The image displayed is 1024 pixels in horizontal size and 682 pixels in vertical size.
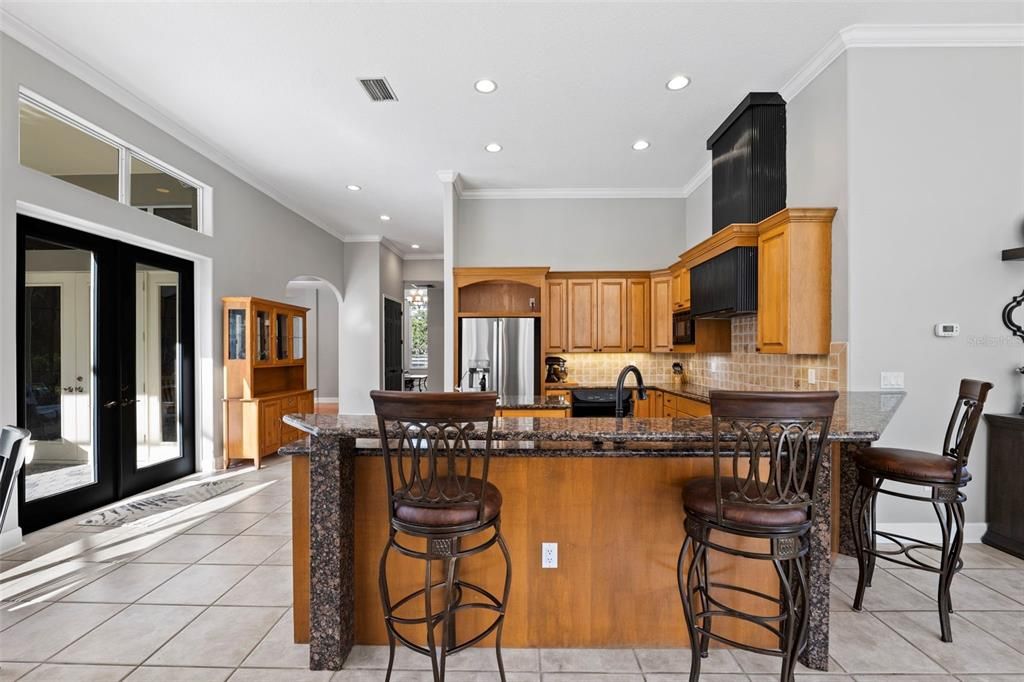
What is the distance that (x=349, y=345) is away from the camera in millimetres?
8586

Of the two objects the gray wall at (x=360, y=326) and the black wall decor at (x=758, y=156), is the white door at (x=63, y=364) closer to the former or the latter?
the gray wall at (x=360, y=326)

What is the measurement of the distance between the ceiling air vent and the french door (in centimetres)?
241

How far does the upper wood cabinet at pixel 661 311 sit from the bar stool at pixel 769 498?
387cm

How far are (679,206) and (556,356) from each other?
2.42 meters

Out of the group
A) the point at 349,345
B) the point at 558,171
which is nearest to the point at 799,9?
the point at 558,171

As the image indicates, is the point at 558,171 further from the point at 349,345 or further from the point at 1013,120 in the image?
the point at 349,345

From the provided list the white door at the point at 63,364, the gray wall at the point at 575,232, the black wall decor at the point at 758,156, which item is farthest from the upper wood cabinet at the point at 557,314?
the white door at the point at 63,364

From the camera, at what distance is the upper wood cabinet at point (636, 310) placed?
19.5 feet

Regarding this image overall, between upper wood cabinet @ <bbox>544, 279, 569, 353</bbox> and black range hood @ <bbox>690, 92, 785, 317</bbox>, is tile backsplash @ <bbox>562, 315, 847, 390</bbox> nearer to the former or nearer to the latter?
upper wood cabinet @ <bbox>544, 279, 569, 353</bbox>

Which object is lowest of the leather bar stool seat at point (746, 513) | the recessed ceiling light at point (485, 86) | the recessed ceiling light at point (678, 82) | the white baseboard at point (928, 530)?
the white baseboard at point (928, 530)

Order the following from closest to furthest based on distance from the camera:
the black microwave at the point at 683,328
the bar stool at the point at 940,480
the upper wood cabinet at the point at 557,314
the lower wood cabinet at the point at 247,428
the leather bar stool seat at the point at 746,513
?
the leather bar stool seat at the point at 746,513 < the bar stool at the point at 940,480 < the black microwave at the point at 683,328 < the lower wood cabinet at the point at 247,428 < the upper wood cabinet at the point at 557,314

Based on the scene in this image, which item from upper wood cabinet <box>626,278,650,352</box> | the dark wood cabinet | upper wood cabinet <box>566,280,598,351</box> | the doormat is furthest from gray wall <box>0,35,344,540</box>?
the dark wood cabinet

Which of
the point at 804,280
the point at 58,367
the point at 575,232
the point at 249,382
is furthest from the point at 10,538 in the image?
the point at 575,232

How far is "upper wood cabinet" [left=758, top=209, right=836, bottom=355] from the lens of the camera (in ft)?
10.7
